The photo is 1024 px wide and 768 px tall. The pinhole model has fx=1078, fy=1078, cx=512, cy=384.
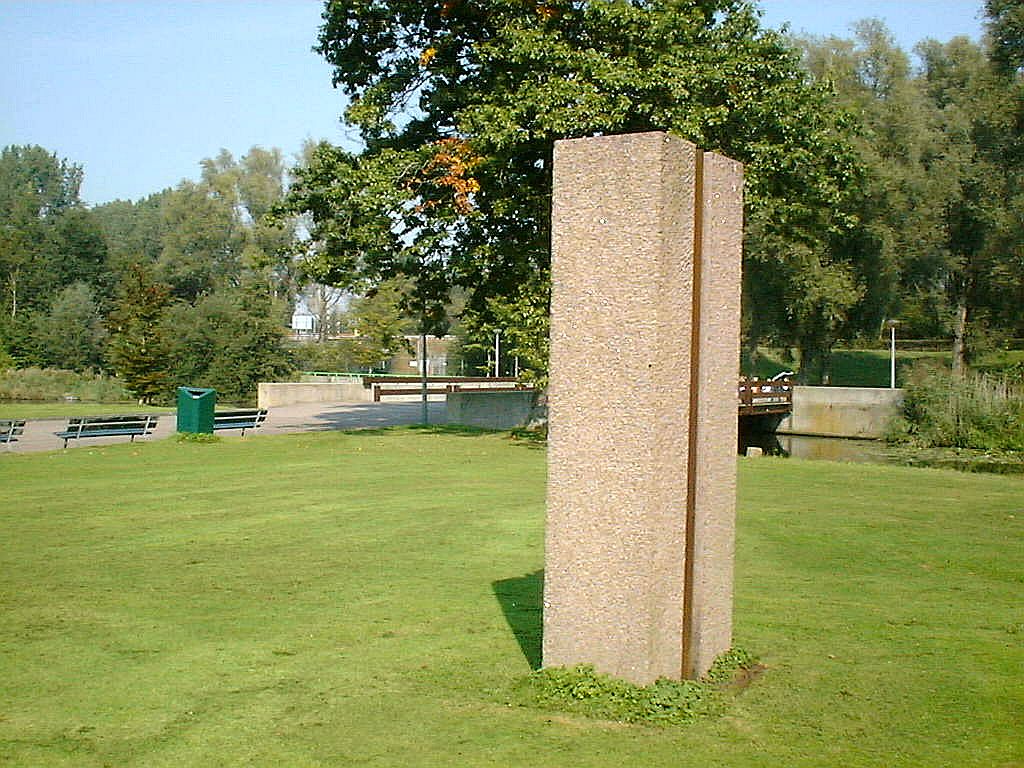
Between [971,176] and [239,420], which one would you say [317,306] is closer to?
[971,176]

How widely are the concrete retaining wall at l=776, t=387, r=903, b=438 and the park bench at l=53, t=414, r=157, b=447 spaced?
23466 mm

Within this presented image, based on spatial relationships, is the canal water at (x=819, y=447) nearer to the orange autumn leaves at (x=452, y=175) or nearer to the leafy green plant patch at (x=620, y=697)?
the orange autumn leaves at (x=452, y=175)

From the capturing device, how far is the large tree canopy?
2064 centimetres

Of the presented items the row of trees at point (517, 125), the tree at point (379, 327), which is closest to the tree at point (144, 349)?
the tree at point (379, 327)

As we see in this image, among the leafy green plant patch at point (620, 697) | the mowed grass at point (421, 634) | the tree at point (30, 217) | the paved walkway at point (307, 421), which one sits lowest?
the paved walkway at point (307, 421)

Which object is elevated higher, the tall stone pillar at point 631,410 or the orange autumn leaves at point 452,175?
the orange autumn leaves at point 452,175

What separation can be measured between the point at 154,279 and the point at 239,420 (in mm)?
47554

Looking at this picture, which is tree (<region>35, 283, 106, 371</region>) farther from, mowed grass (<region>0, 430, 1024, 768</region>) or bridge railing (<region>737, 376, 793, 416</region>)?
mowed grass (<region>0, 430, 1024, 768</region>)

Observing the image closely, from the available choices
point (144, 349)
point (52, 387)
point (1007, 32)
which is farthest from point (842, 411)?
point (52, 387)

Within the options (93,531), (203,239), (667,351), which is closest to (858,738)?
(667,351)

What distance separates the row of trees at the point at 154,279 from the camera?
45.0 metres

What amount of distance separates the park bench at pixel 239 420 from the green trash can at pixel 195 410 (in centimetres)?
52

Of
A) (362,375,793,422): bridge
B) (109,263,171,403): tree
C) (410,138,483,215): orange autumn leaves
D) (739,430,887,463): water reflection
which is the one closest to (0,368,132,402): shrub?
(109,263,171,403): tree

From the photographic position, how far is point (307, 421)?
32.2 meters
